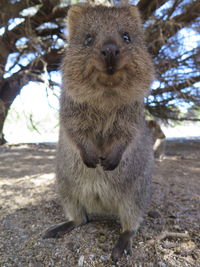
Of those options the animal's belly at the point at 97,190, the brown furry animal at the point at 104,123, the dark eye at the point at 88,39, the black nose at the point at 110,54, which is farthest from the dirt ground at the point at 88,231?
the dark eye at the point at 88,39

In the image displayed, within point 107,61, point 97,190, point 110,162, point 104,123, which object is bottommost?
point 97,190

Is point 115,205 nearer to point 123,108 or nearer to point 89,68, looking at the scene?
point 123,108

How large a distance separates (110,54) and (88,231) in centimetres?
189

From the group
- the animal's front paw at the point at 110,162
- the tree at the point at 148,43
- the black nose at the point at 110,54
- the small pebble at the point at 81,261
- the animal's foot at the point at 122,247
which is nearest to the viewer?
the black nose at the point at 110,54

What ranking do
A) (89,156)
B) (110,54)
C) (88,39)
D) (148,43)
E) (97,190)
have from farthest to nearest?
(148,43) < (97,190) < (89,156) < (88,39) < (110,54)

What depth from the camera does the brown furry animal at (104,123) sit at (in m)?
2.40

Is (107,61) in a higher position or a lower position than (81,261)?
A: higher

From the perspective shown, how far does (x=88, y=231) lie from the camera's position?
113 inches

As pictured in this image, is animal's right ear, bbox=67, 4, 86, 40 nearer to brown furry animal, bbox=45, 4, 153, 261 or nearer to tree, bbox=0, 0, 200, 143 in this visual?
brown furry animal, bbox=45, 4, 153, 261

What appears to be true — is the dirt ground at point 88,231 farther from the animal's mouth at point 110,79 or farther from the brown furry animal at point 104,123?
the animal's mouth at point 110,79

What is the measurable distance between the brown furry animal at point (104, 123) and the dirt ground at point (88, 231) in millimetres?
165

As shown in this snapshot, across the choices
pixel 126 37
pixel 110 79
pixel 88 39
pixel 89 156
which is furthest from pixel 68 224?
pixel 126 37

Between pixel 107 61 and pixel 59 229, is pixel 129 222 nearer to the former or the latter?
pixel 59 229

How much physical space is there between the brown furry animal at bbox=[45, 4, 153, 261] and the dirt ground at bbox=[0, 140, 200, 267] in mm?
165
